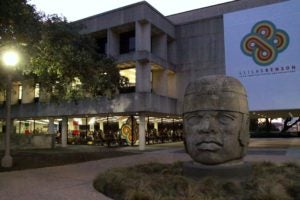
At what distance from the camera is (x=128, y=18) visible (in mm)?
Answer: 30406

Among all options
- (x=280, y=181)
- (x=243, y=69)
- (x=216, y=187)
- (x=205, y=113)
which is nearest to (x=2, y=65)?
(x=205, y=113)

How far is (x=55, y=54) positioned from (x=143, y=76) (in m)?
13.2

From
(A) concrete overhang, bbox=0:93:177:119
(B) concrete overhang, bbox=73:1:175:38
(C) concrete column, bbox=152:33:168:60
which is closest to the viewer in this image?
(A) concrete overhang, bbox=0:93:177:119

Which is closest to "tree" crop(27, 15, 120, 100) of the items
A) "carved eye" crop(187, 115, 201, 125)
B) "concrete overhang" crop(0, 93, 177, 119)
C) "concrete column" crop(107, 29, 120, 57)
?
"concrete overhang" crop(0, 93, 177, 119)

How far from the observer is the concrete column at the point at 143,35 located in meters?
29.9

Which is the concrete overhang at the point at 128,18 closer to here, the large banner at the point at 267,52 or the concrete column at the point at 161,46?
the concrete column at the point at 161,46

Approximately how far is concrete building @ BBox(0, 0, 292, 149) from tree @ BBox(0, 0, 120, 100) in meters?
8.18

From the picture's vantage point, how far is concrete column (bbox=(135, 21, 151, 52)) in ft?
98.0

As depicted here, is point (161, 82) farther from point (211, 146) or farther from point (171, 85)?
point (211, 146)

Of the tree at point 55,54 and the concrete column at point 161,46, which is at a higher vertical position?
the concrete column at point 161,46

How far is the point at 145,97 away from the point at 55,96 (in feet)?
30.2

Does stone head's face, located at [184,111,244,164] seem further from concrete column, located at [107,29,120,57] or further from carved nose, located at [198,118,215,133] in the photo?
concrete column, located at [107,29,120,57]

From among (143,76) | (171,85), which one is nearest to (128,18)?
(143,76)

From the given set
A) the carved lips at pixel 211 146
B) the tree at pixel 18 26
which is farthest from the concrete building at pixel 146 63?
the carved lips at pixel 211 146
